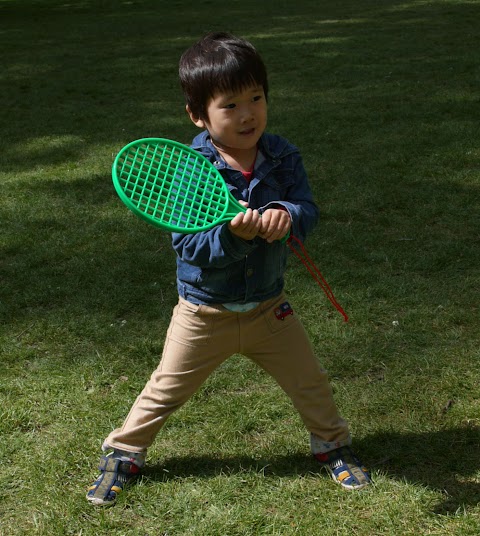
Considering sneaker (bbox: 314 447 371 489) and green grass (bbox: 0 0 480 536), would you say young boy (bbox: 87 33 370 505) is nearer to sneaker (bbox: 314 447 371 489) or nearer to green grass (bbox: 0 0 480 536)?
sneaker (bbox: 314 447 371 489)

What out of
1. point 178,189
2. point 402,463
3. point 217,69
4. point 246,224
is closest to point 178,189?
point 178,189

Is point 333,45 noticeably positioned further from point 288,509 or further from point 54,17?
point 288,509

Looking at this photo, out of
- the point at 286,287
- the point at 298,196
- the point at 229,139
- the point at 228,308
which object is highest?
the point at 229,139

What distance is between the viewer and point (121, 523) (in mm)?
2408

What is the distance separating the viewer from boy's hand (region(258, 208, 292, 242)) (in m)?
2.07

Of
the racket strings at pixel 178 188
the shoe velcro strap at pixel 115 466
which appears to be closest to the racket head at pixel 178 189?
the racket strings at pixel 178 188

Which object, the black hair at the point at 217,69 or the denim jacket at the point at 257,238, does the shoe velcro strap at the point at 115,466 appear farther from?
the black hair at the point at 217,69

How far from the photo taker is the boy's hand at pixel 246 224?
6.67 feet

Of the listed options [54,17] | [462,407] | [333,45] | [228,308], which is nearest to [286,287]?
[462,407]

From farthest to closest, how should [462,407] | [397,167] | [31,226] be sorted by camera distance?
[397,167], [31,226], [462,407]

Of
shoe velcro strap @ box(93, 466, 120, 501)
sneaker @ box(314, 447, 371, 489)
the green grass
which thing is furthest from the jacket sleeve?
shoe velcro strap @ box(93, 466, 120, 501)

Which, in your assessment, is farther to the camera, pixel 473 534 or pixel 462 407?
pixel 462 407

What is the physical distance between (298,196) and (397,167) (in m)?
3.21

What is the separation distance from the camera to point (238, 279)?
2334 millimetres
